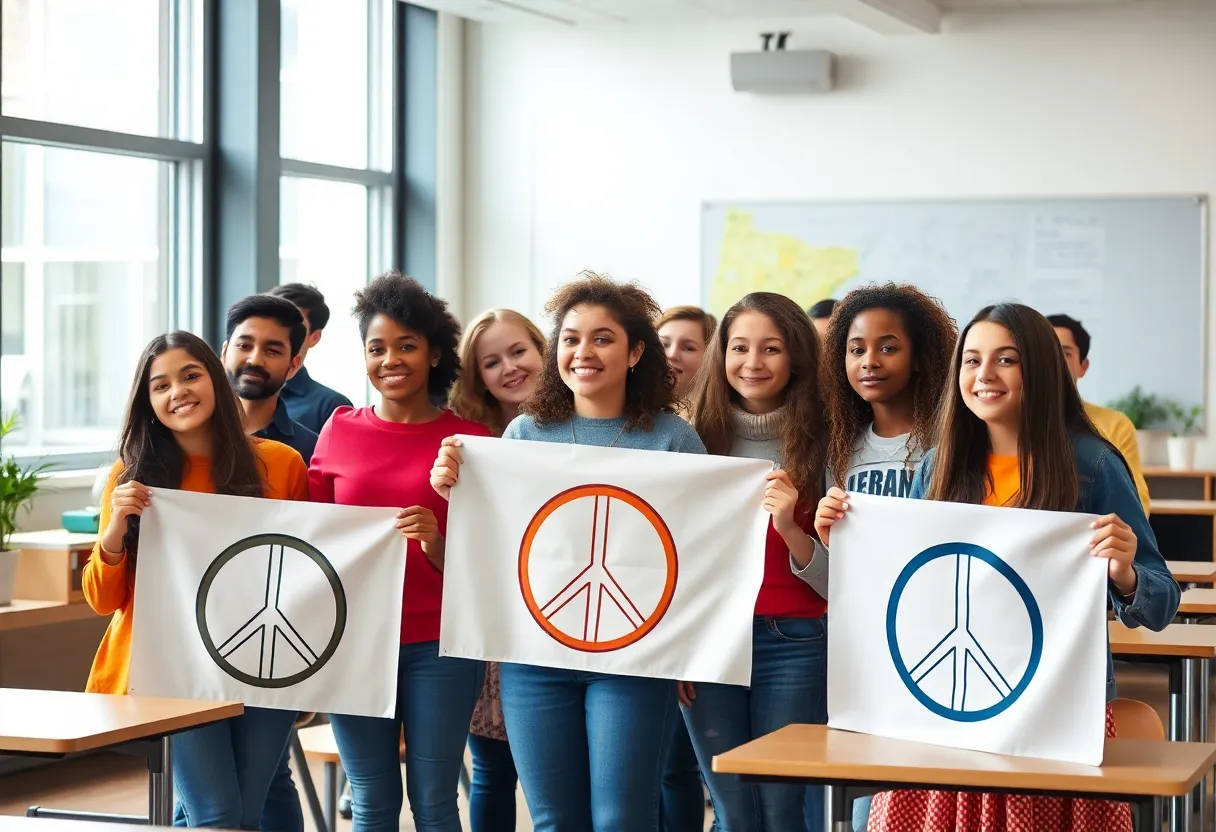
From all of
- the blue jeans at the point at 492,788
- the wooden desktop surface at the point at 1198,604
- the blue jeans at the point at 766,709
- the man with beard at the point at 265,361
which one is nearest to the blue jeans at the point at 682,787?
the blue jeans at the point at 492,788

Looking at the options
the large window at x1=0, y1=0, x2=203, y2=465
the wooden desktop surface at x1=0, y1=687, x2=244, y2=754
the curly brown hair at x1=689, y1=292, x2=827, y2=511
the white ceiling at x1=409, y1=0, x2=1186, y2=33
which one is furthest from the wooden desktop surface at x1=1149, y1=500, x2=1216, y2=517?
the wooden desktop surface at x1=0, y1=687, x2=244, y2=754

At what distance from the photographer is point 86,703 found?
2732mm

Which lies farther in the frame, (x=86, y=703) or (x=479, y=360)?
(x=479, y=360)

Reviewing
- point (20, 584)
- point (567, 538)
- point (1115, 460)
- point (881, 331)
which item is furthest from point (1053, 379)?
point (20, 584)

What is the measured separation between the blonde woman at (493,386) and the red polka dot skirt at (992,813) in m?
1.11

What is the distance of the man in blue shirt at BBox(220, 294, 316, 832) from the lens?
3418 millimetres

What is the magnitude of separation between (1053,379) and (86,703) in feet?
6.08

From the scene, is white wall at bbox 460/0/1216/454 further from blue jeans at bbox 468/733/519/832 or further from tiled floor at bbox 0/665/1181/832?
blue jeans at bbox 468/733/519/832

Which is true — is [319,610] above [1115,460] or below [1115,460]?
below

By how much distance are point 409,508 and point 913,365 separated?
1050 millimetres

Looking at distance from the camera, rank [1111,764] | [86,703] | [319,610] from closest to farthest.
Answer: [1111,764]
[86,703]
[319,610]

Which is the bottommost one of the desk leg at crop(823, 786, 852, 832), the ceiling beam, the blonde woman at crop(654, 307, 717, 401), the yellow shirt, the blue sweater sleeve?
the desk leg at crop(823, 786, 852, 832)

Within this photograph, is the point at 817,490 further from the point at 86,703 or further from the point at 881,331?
the point at 86,703

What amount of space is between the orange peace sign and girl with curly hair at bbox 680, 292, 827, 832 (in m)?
0.20
